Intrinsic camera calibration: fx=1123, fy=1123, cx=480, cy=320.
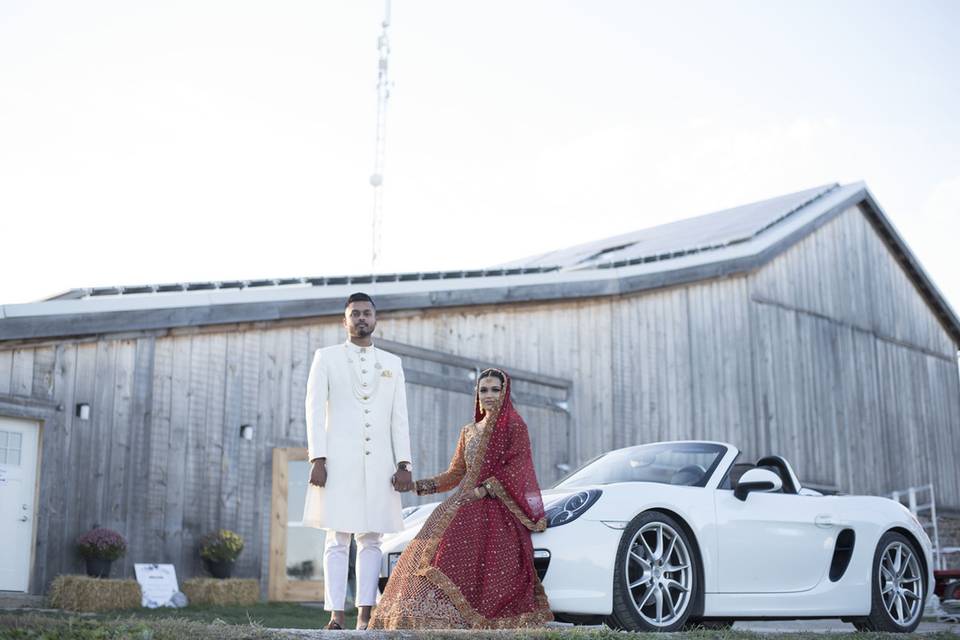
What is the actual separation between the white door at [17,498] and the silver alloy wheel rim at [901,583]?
7.23 meters

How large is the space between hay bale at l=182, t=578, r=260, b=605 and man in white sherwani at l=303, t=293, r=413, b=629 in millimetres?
4941

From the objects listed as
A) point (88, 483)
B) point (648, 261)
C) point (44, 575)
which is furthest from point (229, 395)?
point (648, 261)

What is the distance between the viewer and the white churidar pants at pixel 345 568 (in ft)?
19.8

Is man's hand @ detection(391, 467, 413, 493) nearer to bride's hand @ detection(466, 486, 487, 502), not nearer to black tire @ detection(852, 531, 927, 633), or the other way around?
bride's hand @ detection(466, 486, 487, 502)

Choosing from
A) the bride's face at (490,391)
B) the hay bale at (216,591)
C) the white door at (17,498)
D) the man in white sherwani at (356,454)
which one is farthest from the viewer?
the hay bale at (216,591)

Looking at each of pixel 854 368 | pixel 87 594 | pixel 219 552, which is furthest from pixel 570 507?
pixel 854 368

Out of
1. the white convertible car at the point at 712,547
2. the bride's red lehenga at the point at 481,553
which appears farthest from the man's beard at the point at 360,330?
the white convertible car at the point at 712,547

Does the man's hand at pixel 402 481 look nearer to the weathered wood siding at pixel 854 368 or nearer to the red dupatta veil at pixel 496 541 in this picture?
the red dupatta veil at pixel 496 541

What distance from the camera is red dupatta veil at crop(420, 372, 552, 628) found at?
602 cm

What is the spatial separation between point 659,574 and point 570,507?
0.65 metres

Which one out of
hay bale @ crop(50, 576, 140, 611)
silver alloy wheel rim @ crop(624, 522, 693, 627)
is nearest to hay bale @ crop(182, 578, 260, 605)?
hay bale @ crop(50, 576, 140, 611)

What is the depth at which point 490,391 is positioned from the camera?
22.2 ft

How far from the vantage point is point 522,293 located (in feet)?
48.2

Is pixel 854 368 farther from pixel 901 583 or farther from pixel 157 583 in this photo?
pixel 157 583
